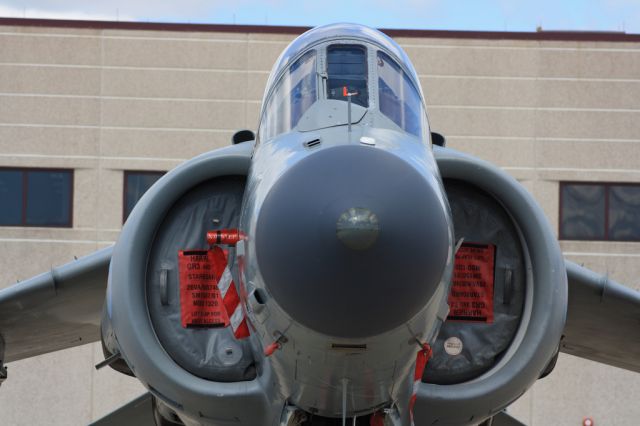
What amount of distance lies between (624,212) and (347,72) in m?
13.0

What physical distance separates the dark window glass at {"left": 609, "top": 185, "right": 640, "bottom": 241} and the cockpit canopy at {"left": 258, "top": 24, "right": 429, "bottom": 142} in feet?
40.2

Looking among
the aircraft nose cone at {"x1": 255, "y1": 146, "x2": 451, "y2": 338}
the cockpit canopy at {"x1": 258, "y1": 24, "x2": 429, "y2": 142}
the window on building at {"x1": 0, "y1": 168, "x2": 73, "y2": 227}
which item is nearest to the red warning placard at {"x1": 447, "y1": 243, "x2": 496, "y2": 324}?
the cockpit canopy at {"x1": 258, "y1": 24, "x2": 429, "y2": 142}

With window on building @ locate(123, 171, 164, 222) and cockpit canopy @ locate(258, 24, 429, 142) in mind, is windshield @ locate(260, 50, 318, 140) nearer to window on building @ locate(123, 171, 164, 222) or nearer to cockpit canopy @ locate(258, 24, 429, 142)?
cockpit canopy @ locate(258, 24, 429, 142)

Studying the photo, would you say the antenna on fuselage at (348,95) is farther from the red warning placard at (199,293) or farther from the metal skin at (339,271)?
the red warning placard at (199,293)

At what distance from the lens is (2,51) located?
17.7 metres

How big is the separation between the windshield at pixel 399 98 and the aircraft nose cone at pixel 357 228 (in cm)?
161

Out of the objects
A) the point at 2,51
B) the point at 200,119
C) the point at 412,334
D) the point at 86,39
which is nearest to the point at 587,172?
the point at 200,119

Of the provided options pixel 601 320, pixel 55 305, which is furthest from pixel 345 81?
pixel 55 305

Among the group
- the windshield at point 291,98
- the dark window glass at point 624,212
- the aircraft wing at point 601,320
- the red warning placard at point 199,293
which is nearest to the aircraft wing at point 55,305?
the red warning placard at point 199,293

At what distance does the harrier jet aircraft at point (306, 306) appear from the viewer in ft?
15.6

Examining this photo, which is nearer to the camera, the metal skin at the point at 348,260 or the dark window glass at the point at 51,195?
the metal skin at the point at 348,260

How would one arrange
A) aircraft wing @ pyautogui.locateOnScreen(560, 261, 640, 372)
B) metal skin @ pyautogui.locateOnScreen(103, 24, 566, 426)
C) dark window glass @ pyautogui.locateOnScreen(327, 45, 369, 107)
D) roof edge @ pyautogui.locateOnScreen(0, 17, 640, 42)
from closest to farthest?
metal skin @ pyautogui.locateOnScreen(103, 24, 566, 426)
dark window glass @ pyautogui.locateOnScreen(327, 45, 369, 107)
aircraft wing @ pyautogui.locateOnScreen(560, 261, 640, 372)
roof edge @ pyautogui.locateOnScreen(0, 17, 640, 42)

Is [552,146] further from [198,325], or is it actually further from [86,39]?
[198,325]

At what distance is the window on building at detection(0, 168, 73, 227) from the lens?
17953mm
